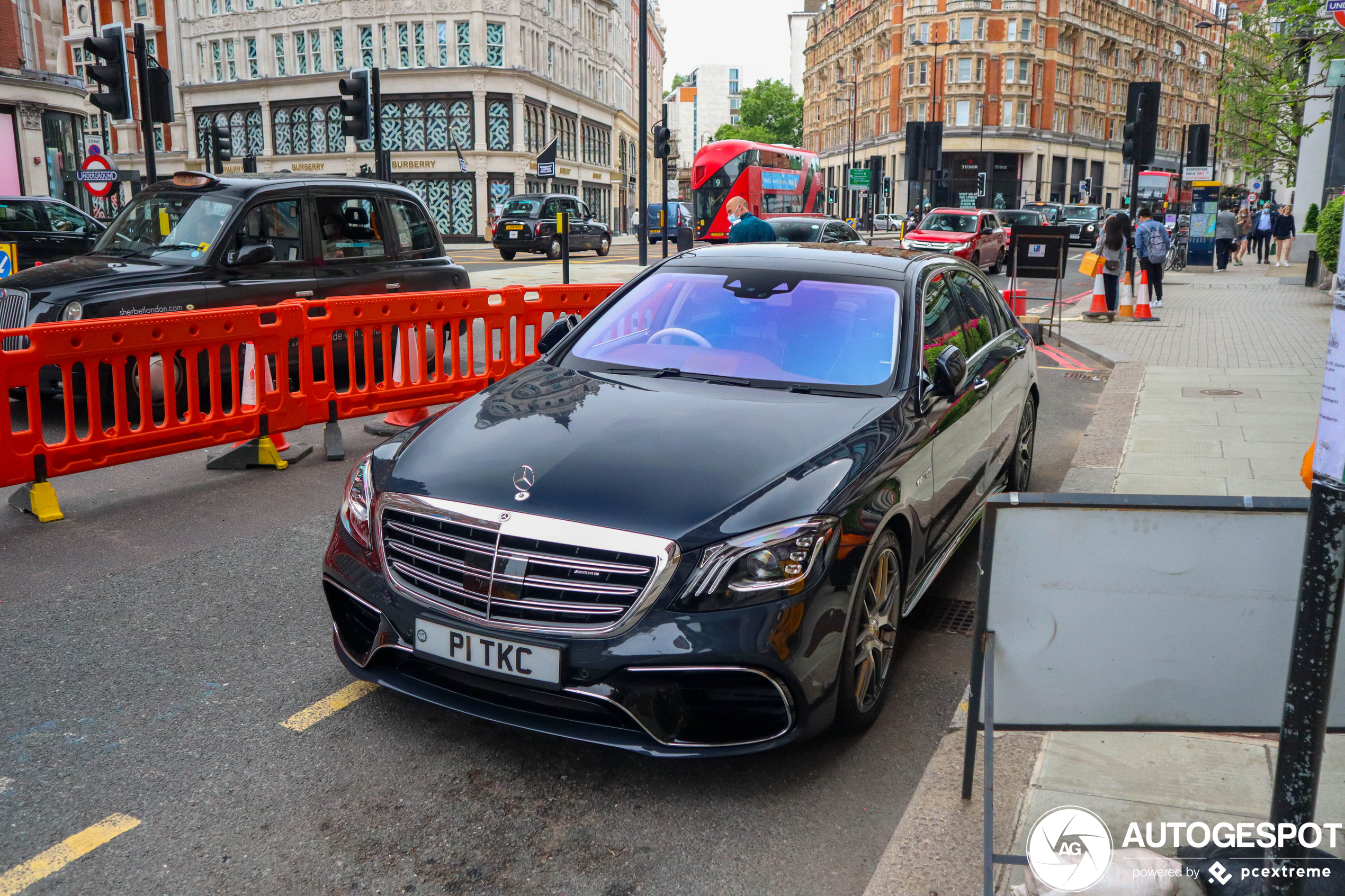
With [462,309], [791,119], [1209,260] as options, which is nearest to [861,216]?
[791,119]

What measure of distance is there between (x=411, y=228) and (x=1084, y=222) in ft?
135

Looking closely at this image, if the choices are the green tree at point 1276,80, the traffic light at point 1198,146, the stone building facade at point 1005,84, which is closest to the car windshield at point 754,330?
the green tree at point 1276,80

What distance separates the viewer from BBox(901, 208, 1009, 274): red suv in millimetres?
27828

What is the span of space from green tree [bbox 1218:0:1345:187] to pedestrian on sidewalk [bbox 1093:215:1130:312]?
11.9 ft

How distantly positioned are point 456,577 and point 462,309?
19.0 ft

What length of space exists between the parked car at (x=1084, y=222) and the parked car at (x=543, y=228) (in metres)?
18.8

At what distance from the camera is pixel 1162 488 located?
6.65 meters

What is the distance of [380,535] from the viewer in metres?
3.45

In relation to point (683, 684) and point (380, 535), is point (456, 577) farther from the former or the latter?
point (683, 684)

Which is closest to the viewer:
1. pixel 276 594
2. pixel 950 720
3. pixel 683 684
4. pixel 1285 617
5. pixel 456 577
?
pixel 1285 617

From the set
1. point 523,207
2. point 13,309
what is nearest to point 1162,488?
point 13,309

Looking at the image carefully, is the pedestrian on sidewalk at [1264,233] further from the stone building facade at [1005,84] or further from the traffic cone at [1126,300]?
the stone building facade at [1005,84]

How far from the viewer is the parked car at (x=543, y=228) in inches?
1368

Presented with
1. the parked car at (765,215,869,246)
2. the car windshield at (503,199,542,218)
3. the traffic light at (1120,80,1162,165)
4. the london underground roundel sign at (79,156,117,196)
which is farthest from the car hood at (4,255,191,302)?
the car windshield at (503,199,542,218)
